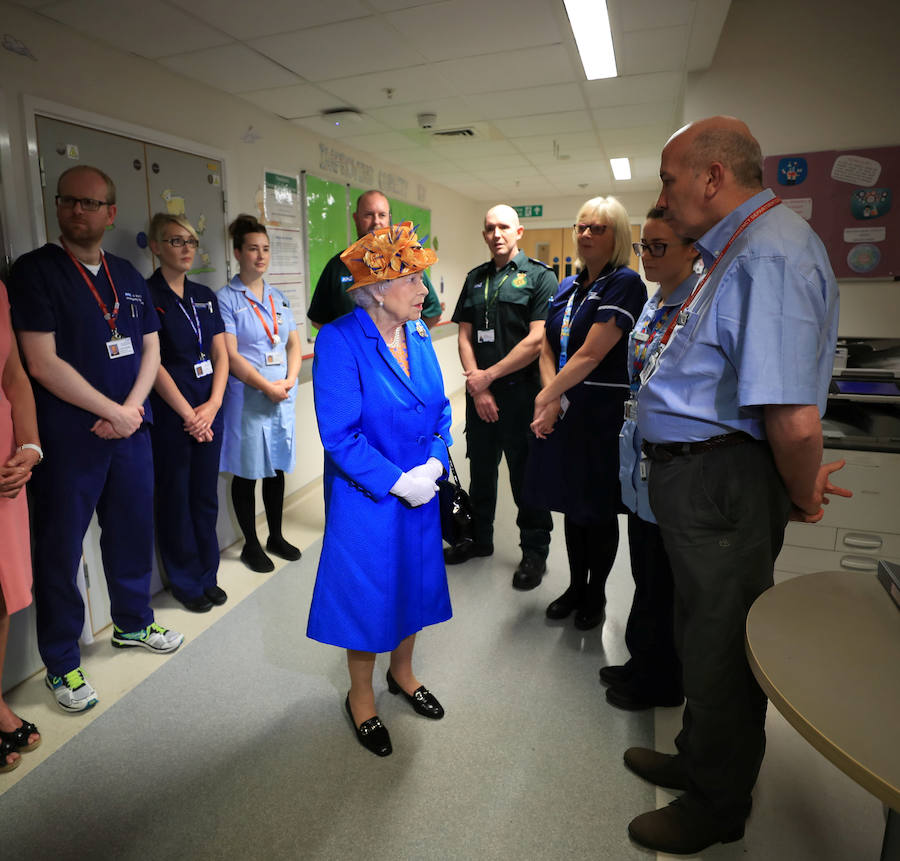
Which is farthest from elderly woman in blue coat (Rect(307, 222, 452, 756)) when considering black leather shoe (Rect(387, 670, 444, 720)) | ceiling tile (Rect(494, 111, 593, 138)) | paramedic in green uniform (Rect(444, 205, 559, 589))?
ceiling tile (Rect(494, 111, 593, 138))

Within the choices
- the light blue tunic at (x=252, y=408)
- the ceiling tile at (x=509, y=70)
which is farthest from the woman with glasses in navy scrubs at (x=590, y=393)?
the light blue tunic at (x=252, y=408)

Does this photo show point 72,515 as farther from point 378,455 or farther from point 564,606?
point 564,606

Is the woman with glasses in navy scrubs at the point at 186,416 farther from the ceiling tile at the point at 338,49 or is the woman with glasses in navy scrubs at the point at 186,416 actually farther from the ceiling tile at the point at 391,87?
the ceiling tile at the point at 391,87

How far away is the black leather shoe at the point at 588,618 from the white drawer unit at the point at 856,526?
96 centimetres

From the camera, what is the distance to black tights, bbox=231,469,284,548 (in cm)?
302

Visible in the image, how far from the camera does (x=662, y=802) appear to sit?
64.2 inches

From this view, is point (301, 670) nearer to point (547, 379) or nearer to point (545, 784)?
point (545, 784)

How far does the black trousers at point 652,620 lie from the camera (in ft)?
5.95

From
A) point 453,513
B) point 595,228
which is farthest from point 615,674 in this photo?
point 595,228

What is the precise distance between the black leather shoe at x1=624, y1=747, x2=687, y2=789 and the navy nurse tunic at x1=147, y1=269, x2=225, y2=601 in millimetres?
1935

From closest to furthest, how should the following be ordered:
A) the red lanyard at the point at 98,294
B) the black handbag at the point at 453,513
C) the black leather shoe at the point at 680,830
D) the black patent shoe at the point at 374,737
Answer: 1. the black leather shoe at the point at 680,830
2. the black patent shoe at the point at 374,737
3. the black handbag at the point at 453,513
4. the red lanyard at the point at 98,294

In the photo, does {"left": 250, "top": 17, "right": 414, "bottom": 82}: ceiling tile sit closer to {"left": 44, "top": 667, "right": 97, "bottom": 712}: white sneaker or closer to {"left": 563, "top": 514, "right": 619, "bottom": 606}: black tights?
{"left": 563, "top": 514, "right": 619, "bottom": 606}: black tights

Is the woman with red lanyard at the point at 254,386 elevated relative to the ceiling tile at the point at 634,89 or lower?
lower

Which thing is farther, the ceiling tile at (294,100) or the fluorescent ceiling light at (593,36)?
the ceiling tile at (294,100)
